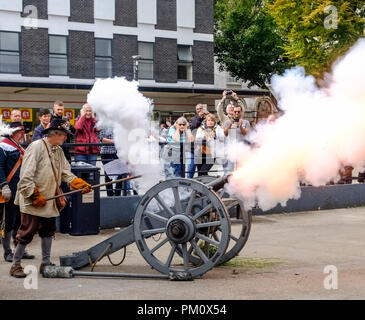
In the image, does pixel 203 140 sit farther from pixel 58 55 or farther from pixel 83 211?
pixel 58 55

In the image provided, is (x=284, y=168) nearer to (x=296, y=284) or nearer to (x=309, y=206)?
(x=296, y=284)

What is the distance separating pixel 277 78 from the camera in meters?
8.42

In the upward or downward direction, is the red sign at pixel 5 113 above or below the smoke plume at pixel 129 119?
above

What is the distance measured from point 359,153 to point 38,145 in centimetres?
373

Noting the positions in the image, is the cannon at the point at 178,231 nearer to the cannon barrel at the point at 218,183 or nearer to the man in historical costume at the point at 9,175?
the cannon barrel at the point at 218,183

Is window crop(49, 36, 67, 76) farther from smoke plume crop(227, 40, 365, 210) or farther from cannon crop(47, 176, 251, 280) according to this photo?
cannon crop(47, 176, 251, 280)

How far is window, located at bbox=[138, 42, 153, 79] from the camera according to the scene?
125 ft

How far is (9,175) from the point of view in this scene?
29.8ft

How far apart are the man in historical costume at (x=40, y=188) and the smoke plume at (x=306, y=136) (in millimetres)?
2084

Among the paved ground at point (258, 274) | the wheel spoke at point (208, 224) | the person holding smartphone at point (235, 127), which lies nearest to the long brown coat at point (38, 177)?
the paved ground at point (258, 274)

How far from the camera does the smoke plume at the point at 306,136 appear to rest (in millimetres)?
7680

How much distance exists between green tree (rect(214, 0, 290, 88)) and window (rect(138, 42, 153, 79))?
791cm

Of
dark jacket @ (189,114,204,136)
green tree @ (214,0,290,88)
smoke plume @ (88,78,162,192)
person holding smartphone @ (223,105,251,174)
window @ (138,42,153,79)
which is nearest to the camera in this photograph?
smoke plume @ (88,78,162,192)

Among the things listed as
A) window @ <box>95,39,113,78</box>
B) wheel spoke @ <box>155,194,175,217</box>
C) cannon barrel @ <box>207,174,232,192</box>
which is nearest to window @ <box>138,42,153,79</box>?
window @ <box>95,39,113,78</box>
